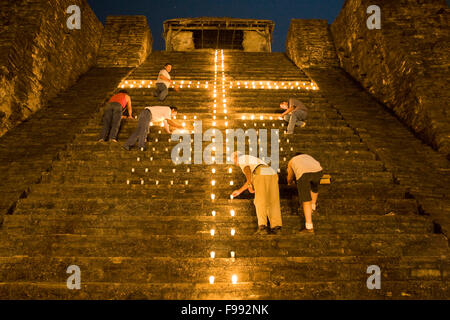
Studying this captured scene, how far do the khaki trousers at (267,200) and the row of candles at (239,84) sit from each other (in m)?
5.32

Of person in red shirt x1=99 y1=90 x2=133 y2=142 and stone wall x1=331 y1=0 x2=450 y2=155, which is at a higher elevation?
stone wall x1=331 y1=0 x2=450 y2=155

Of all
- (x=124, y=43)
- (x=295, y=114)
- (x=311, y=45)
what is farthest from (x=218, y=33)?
(x=295, y=114)

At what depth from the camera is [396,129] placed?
622cm

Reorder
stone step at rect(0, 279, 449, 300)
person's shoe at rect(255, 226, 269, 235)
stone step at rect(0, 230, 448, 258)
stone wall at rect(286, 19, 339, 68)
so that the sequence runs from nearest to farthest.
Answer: stone step at rect(0, 279, 449, 300) → stone step at rect(0, 230, 448, 258) → person's shoe at rect(255, 226, 269, 235) → stone wall at rect(286, 19, 339, 68)

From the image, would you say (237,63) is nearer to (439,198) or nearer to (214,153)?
(214,153)

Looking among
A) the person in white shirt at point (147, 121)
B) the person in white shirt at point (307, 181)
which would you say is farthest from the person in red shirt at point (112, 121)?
the person in white shirt at point (307, 181)

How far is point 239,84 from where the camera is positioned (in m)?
8.50

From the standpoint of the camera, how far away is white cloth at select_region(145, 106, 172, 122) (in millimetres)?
5445

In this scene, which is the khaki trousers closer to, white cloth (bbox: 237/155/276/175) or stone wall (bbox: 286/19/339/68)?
white cloth (bbox: 237/155/276/175)

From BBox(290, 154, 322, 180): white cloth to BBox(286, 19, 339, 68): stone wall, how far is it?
8059 millimetres

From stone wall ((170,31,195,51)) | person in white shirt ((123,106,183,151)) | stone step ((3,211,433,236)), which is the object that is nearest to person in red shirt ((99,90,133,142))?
person in white shirt ((123,106,183,151))

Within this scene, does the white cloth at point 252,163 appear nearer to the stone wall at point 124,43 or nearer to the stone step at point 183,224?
the stone step at point 183,224

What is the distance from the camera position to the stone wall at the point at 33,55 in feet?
20.2

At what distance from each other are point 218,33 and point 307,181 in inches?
626
